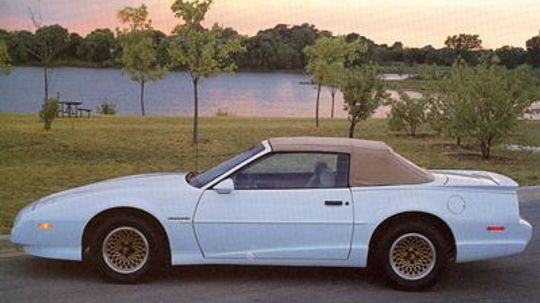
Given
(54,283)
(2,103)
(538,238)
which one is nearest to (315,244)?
(54,283)

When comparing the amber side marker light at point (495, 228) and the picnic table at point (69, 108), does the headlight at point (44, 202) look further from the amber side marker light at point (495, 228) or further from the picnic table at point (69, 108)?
the picnic table at point (69, 108)

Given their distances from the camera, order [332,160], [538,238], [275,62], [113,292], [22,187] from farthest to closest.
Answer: [275,62] → [22,187] → [538,238] → [332,160] → [113,292]

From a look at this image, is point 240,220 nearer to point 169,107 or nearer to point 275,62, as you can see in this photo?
point 275,62

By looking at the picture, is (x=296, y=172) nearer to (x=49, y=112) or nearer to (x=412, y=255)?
(x=412, y=255)

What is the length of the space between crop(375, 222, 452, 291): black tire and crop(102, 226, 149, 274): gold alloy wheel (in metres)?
1.91

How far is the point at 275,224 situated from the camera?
20.3ft

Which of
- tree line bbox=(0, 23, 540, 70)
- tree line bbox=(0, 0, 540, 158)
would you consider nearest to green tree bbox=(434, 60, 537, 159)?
tree line bbox=(0, 0, 540, 158)

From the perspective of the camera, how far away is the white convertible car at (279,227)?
243 inches

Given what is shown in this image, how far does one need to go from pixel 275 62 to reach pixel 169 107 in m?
12.6

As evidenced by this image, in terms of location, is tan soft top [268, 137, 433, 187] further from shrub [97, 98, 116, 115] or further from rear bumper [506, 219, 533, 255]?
shrub [97, 98, 116, 115]

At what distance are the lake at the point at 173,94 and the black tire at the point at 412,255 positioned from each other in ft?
88.1

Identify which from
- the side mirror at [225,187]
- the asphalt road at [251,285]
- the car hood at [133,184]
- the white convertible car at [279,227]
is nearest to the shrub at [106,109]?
the car hood at [133,184]

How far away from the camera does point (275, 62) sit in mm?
30781

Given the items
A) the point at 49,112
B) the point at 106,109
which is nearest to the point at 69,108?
the point at 106,109
